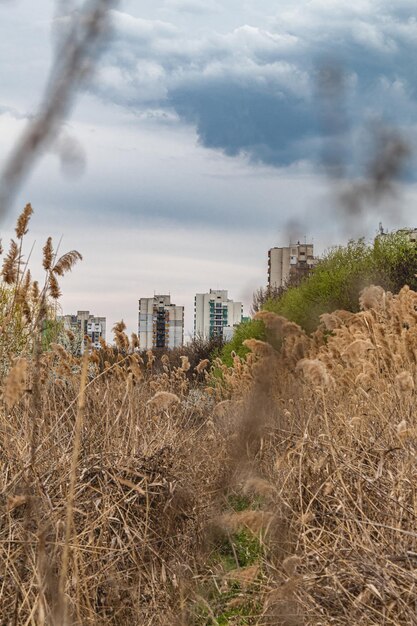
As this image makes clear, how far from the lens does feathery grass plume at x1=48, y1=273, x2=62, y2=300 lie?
3.89 metres

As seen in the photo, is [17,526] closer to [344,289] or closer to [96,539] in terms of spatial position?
[96,539]

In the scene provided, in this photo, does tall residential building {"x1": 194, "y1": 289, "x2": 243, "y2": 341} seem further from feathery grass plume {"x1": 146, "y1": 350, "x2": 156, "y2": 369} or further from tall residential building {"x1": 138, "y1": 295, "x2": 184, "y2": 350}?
feathery grass plume {"x1": 146, "y1": 350, "x2": 156, "y2": 369}

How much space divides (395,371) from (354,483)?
226 centimetres

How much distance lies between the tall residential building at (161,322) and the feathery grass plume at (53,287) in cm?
3827

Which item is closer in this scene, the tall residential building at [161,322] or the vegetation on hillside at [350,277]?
the vegetation on hillside at [350,277]

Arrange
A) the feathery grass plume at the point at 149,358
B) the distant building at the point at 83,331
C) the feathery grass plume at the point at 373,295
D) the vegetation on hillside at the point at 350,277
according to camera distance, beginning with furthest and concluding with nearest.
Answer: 1. the vegetation on hillside at the point at 350,277
2. the feathery grass plume at the point at 149,358
3. the distant building at the point at 83,331
4. the feathery grass plume at the point at 373,295

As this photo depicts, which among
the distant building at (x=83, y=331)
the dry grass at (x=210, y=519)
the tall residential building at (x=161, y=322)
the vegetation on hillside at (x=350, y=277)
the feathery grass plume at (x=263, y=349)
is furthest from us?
the tall residential building at (x=161, y=322)

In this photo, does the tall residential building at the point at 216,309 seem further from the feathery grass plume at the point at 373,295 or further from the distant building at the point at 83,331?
the feathery grass plume at the point at 373,295

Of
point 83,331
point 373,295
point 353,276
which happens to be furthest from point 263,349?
point 83,331

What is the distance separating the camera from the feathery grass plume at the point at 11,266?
4.40 m

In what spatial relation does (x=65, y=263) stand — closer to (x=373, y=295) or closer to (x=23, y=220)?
(x=23, y=220)

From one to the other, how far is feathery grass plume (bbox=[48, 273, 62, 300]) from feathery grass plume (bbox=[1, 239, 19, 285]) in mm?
437

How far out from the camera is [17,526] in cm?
379

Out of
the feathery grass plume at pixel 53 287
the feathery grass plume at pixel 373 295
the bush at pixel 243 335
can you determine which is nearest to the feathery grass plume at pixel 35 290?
the feathery grass plume at pixel 53 287
